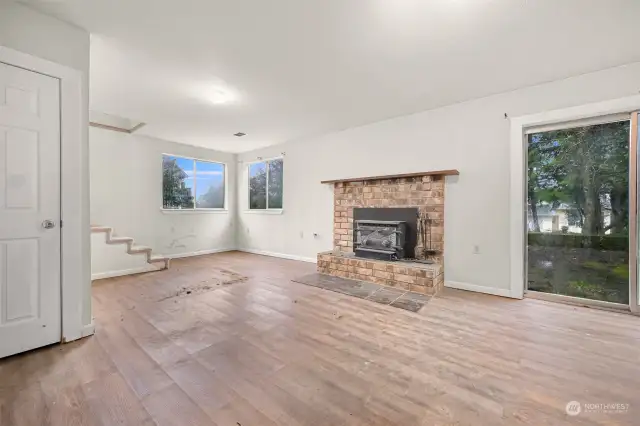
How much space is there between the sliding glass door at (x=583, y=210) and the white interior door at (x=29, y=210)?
4928mm

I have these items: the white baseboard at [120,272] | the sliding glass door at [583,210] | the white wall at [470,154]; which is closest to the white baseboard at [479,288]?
the white wall at [470,154]

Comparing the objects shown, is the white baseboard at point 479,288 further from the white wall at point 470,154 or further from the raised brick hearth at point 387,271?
the raised brick hearth at point 387,271

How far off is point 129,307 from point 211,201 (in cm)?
405

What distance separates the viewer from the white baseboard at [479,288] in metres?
3.43

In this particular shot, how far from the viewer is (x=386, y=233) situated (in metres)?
4.20

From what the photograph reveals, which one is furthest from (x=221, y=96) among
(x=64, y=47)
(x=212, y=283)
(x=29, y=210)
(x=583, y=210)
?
(x=583, y=210)

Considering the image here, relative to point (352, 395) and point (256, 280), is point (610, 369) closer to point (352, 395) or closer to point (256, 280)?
point (352, 395)

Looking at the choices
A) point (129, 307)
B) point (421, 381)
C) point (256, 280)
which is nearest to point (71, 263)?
point (129, 307)

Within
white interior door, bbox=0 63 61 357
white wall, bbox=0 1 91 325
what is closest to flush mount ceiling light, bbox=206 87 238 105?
white wall, bbox=0 1 91 325

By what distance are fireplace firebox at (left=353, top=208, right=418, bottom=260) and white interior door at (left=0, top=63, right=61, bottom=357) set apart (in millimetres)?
3656

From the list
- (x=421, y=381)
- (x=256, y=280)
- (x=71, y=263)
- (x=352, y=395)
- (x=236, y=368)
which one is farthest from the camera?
(x=256, y=280)

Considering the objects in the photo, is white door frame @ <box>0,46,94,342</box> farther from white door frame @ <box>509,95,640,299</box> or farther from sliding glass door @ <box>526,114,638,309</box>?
sliding glass door @ <box>526,114,638,309</box>

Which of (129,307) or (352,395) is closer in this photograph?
(352,395)

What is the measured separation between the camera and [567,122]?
124 inches
